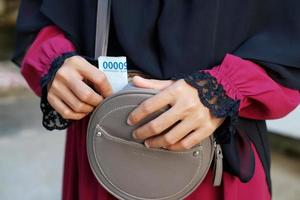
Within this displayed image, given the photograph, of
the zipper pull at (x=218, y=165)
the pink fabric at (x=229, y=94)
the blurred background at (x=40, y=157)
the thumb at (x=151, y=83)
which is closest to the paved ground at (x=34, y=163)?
the blurred background at (x=40, y=157)

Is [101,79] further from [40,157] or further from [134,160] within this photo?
[40,157]

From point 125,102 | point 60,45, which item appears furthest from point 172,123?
point 60,45

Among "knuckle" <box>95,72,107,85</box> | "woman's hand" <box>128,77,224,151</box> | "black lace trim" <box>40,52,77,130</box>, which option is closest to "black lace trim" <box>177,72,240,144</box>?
"woman's hand" <box>128,77,224,151</box>

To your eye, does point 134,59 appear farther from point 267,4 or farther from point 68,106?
point 267,4

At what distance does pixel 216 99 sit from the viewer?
77 centimetres

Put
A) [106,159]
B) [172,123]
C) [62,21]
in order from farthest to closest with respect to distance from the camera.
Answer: [62,21]
[106,159]
[172,123]

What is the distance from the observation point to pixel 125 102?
79cm

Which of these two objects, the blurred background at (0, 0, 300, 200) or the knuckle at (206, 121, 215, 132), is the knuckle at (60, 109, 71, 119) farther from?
the blurred background at (0, 0, 300, 200)

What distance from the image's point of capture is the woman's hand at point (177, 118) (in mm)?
739

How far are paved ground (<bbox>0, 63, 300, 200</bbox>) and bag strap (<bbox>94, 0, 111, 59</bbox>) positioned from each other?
171 cm

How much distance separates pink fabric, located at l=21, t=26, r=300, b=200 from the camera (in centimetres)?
80

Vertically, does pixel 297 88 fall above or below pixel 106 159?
above

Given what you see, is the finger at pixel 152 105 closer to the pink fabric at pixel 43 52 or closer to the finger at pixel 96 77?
the finger at pixel 96 77

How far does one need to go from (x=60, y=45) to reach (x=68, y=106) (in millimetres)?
150
